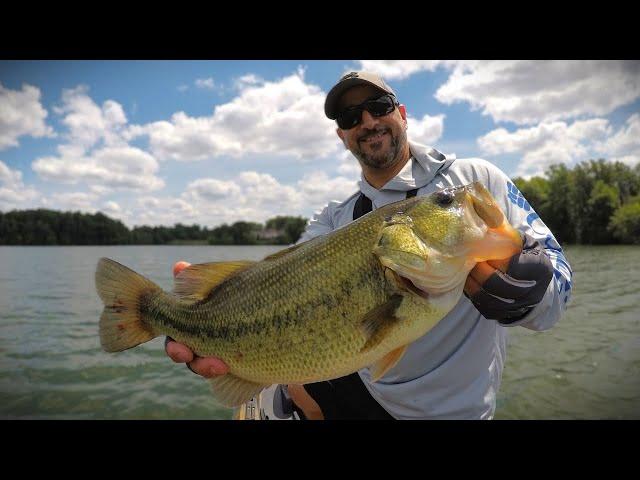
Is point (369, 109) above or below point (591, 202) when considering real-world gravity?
→ below

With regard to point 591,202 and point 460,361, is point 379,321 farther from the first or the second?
point 591,202

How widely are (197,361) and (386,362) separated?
3.97ft

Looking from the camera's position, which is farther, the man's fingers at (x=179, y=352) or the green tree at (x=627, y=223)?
the green tree at (x=627, y=223)

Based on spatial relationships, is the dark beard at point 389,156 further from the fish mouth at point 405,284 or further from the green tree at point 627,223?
the green tree at point 627,223

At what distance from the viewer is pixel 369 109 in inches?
152

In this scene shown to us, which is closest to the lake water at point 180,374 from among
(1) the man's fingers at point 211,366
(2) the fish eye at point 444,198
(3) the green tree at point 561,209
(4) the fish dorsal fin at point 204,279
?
(4) the fish dorsal fin at point 204,279

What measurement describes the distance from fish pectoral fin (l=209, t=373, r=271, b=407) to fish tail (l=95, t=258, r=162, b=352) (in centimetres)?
55

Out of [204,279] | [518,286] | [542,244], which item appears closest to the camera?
[518,286]

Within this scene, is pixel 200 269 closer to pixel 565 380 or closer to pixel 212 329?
pixel 212 329

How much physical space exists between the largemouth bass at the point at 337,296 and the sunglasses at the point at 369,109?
1.60m

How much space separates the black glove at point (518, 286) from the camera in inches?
91.8

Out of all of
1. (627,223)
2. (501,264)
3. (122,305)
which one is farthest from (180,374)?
(627,223)

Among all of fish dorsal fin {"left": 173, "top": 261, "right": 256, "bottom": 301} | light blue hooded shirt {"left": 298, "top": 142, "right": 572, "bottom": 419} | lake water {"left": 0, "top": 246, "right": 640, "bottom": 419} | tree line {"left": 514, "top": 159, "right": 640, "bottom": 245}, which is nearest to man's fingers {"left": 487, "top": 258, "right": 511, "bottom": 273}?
light blue hooded shirt {"left": 298, "top": 142, "right": 572, "bottom": 419}

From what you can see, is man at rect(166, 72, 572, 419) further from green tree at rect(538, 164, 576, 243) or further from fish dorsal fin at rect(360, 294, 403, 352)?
green tree at rect(538, 164, 576, 243)
